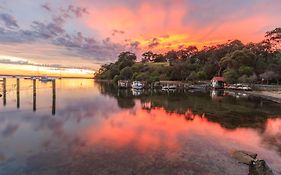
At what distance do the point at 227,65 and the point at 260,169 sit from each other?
78.7 m

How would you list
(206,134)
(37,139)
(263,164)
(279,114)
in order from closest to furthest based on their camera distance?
(263,164) → (37,139) → (206,134) → (279,114)

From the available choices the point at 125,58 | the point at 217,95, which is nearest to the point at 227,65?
the point at 217,95

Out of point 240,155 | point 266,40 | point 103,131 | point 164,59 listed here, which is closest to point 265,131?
point 240,155

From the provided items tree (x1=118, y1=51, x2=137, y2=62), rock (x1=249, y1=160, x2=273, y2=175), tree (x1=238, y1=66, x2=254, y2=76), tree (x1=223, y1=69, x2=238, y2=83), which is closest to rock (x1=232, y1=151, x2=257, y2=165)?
rock (x1=249, y1=160, x2=273, y2=175)

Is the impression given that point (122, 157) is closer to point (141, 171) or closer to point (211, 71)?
point (141, 171)

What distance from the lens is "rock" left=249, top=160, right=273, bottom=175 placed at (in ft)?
36.7

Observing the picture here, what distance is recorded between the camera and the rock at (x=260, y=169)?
11180mm

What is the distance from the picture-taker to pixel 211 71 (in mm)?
97312

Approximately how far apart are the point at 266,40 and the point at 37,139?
89345mm

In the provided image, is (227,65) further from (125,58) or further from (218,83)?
(125,58)

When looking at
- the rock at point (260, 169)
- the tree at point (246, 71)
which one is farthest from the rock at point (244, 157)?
the tree at point (246, 71)

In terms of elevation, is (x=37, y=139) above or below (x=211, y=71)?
below

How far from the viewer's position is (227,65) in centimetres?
8594

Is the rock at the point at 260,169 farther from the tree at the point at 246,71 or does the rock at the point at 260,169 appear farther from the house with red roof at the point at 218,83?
the house with red roof at the point at 218,83
